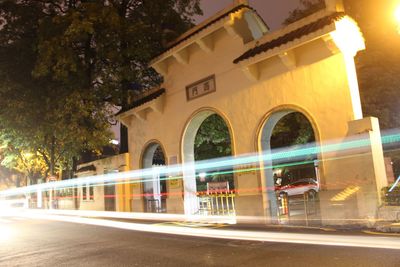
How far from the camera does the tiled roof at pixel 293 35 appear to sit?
10820 mm

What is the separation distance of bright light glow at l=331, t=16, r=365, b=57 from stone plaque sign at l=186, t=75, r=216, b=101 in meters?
5.13

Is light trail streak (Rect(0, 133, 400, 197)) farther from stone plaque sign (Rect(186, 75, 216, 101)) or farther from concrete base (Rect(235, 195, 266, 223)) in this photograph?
stone plaque sign (Rect(186, 75, 216, 101))

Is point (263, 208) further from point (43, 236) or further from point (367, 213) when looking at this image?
point (43, 236)

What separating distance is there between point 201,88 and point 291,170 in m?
16.4

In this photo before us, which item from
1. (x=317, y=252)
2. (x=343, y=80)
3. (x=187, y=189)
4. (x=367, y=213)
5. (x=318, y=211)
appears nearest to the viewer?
(x=317, y=252)

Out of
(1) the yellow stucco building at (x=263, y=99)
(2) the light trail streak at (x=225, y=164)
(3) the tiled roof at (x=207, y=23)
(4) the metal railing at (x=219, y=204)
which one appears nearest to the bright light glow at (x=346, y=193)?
(1) the yellow stucco building at (x=263, y=99)

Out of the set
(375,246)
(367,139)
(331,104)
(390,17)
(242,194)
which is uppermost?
(390,17)

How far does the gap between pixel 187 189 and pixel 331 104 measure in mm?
7060

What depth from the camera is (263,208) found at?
1259 centimetres

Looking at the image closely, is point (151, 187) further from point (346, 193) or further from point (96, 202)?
point (346, 193)

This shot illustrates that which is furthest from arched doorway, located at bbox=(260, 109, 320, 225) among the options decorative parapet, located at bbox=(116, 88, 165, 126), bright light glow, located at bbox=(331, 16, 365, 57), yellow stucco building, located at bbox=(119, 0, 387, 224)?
decorative parapet, located at bbox=(116, 88, 165, 126)

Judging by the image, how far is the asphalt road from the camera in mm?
6684

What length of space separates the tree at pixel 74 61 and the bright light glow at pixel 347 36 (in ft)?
30.6

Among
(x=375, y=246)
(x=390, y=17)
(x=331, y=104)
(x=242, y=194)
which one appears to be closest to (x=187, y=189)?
(x=242, y=194)
